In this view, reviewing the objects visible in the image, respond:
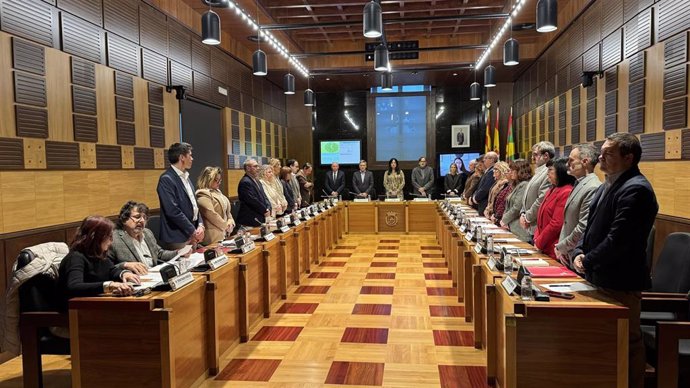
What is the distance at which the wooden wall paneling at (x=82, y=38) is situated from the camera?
15.9ft

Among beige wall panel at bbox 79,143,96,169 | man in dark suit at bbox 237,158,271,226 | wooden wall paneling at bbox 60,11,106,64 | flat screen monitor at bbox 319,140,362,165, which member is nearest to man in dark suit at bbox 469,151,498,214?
man in dark suit at bbox 237,158,271,226

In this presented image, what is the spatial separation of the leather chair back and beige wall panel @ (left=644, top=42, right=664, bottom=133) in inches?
92.3

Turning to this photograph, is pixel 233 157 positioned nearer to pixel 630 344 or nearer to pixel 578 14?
pixel 578 14

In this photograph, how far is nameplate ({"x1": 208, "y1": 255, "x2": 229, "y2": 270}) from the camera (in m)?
3.33

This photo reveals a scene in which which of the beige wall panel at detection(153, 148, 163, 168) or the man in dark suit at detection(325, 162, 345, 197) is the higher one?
the beige wall panel at detection(153, 148, 163, 168)

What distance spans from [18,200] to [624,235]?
4.39 m

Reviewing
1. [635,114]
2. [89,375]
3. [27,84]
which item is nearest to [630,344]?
[89,375]

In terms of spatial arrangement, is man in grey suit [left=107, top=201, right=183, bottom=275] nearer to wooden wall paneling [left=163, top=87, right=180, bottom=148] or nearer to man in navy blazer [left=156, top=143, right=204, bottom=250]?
man in navy blazer [left=156, top=143, right=204, bottom=250]

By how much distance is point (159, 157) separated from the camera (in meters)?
6.64

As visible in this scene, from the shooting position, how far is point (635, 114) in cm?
548

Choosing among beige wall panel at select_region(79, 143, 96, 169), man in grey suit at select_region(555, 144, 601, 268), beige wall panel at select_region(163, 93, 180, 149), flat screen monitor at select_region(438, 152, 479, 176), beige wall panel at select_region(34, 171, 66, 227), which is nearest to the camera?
man in grey suit at select_region(555, 144, 601, 268)

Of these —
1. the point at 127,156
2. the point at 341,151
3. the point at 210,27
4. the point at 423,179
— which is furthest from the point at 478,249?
the point at 341,151

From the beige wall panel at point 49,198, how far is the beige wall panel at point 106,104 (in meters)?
0.82

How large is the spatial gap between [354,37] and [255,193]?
554 centimetres
